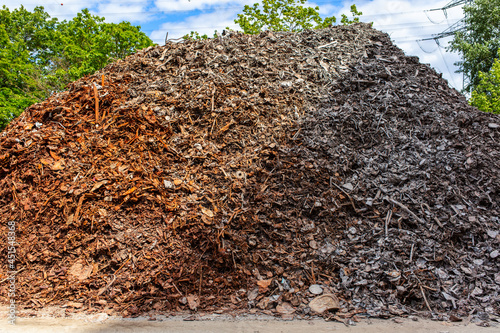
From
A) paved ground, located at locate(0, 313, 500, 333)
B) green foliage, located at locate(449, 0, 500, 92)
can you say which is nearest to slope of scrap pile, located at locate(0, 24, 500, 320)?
paved ground, located at locate(0, 313, 500, 333)

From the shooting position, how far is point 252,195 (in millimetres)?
4637

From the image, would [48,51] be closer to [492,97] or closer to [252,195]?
[252,195]

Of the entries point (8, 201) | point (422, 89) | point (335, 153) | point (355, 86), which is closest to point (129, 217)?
point (8, 201)

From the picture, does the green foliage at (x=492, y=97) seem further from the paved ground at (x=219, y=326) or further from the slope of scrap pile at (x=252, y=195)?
the paved ground at (x=219, y=326)

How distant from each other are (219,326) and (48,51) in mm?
19942

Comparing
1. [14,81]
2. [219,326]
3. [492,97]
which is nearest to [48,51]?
[14,81]

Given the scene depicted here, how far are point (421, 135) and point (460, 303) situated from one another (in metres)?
2.90

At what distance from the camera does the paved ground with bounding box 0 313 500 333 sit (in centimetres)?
333

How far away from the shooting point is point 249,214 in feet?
14.6

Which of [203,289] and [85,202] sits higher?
[85,202]

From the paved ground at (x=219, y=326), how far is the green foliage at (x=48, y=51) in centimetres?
1350

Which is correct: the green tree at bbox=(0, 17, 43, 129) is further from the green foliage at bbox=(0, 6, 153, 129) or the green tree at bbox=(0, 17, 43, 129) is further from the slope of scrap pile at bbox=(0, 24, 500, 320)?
the slope of scrap pile at bbox=(0, 24, 500, 320)

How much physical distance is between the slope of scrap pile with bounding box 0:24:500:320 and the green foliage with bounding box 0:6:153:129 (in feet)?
33.9

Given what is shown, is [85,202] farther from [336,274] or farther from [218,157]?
[336,274]
